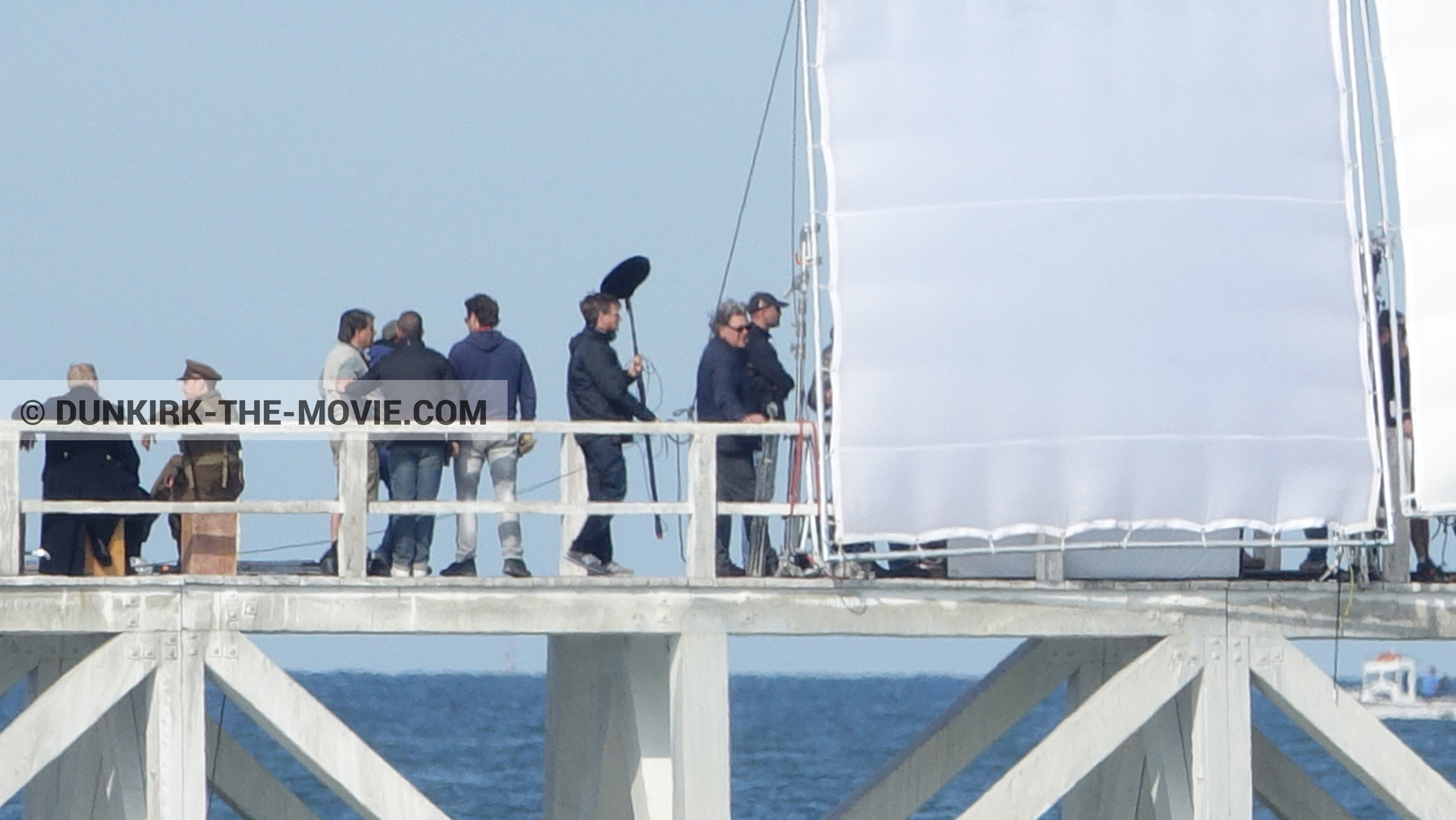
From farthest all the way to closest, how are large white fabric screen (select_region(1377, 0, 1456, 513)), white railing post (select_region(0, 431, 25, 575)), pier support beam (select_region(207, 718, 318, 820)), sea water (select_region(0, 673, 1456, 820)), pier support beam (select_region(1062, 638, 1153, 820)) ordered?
sea water (select_region(0, 673, 1456, 820)), pier support beam (select_region(207, 718, 318, 820)), pier support beam (select_region(1062, 638, 1153, 820)), large white fabric screen (select_region(1377, 0, 1456, 513)), white railing post (select_region(0, 431, 25, 575))

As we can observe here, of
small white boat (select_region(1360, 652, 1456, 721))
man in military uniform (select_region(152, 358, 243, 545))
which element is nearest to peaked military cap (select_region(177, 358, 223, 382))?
man in military uniform (select_region(152, 358, 243, 545))

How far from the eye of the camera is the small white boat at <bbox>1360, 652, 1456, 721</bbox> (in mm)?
99812

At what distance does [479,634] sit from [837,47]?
4.20 meters

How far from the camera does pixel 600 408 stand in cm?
1717

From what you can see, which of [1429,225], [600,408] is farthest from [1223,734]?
[600,408]

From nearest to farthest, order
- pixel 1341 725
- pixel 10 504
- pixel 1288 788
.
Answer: pixel 10 504 < pixel 1341 725 < pixel 1288 788

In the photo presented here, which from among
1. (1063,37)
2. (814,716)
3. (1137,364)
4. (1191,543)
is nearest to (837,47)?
(1063,37)

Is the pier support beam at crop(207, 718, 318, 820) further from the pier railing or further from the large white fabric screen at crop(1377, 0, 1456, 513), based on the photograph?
the large white fabric screen at crop(1377, 0, 1456, 513)

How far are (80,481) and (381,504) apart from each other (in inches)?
81.6

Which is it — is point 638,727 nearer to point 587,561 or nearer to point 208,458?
point 587,561

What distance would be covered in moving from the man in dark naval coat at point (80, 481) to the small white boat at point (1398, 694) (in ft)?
281

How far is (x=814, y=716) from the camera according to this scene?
367ft

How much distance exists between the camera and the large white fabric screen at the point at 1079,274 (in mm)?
16281

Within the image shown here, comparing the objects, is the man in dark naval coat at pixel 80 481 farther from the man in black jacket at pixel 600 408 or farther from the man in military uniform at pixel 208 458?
the man in black jacket at pixel 600 408
